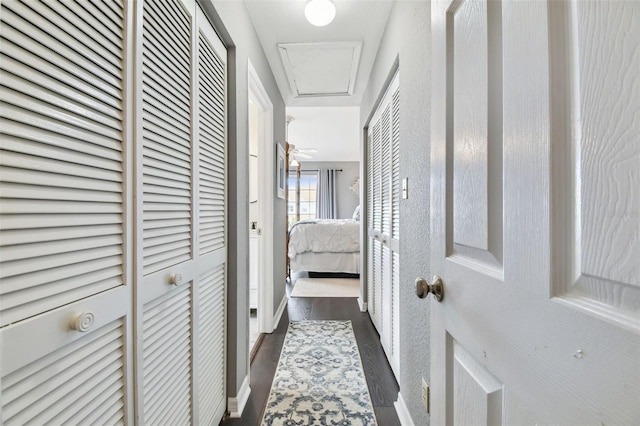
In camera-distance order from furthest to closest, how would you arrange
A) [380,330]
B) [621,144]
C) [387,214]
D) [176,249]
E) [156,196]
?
[380,330] → [387,214] → [176,249] → [156,196] → [621,144]

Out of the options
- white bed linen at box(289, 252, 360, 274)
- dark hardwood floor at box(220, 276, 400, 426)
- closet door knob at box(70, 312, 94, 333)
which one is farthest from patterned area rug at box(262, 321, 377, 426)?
white bed linen at box(289, 252, 360, 274)

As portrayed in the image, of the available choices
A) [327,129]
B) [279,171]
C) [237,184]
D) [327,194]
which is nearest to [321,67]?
[279,171]

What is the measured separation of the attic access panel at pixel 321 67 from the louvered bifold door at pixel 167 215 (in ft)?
4.02

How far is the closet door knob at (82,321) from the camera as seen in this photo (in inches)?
22.9

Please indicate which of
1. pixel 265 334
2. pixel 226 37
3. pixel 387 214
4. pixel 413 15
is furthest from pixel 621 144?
pixel 265 334

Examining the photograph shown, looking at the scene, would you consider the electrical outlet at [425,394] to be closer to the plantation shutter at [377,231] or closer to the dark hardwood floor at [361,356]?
the dark hardwood floor at [361,356]

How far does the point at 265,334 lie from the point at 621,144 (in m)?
2.57

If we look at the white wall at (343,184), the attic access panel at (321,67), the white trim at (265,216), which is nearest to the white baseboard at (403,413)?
the white trim at (265,216)

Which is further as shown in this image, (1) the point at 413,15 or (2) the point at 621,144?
(1) the point at 413,15

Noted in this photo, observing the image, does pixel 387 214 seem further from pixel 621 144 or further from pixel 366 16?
pixel 621 144

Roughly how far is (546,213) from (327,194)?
8339 millimetres

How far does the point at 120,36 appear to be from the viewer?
2.42ft

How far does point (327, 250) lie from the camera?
4.64m

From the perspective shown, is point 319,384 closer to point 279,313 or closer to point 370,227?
point 279,313
